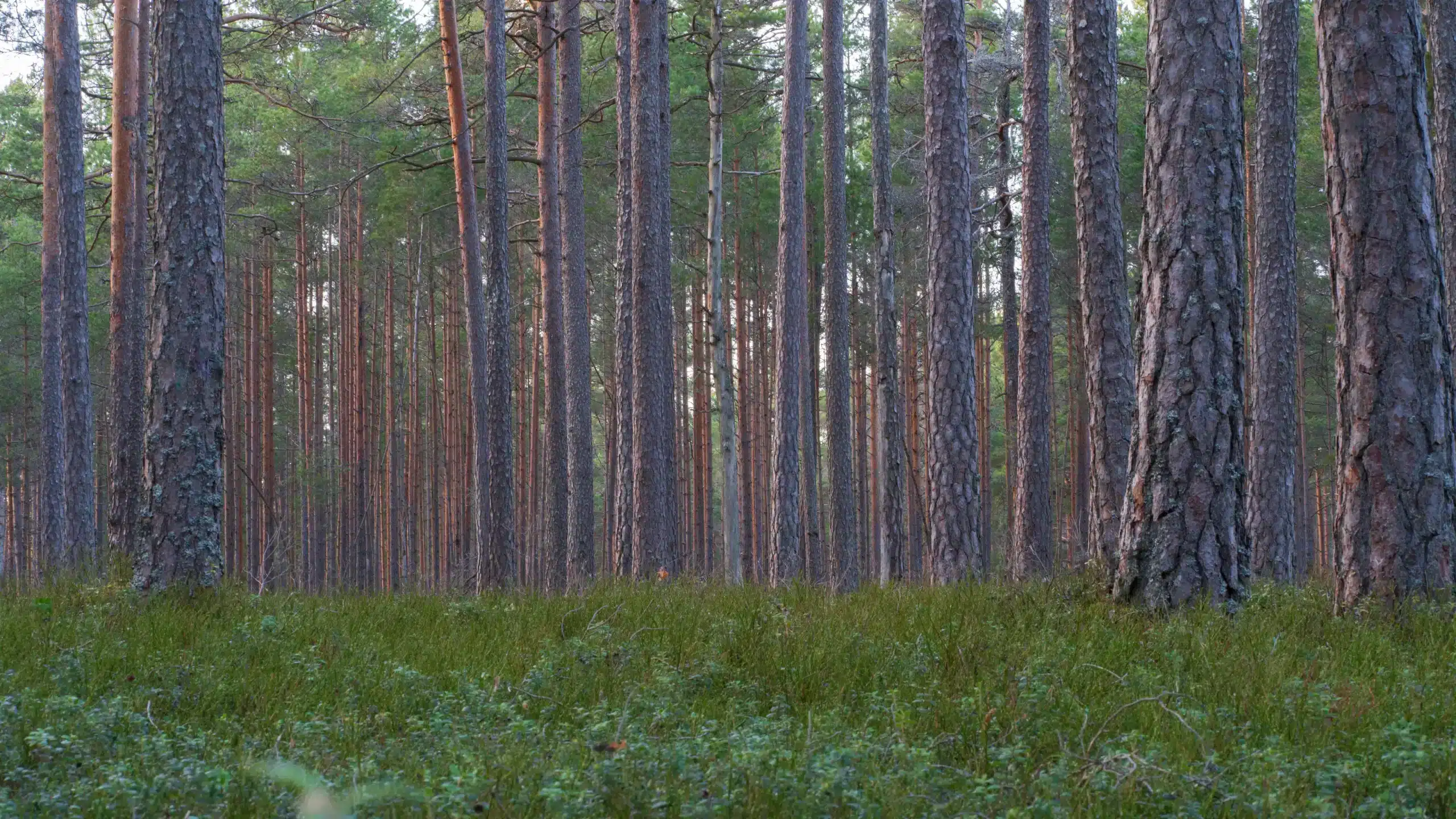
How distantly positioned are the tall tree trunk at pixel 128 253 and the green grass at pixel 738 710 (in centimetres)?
594

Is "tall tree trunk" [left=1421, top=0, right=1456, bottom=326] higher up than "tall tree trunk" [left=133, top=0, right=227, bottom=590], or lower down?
higher up

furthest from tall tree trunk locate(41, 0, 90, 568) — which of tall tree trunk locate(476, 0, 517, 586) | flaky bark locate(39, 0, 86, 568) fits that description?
tall tree trunk locate(476, 0, 517, 586)

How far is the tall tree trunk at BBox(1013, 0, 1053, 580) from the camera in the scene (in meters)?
12.9

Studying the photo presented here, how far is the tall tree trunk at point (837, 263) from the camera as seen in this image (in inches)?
639

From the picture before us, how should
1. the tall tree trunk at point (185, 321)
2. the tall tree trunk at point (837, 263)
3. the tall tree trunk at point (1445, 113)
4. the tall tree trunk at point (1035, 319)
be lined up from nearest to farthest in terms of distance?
1. the tall tree trunk at point (185, 321)
2. the tall tree trunk at point (1445, 113)
3. the tall tree trunk at point (1035, 319)
4. the tall tree trunk at point (837, 263)

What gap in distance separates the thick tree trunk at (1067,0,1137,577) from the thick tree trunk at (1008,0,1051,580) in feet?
11.3

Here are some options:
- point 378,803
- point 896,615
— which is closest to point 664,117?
point 896,615

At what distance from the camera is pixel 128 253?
511 inches

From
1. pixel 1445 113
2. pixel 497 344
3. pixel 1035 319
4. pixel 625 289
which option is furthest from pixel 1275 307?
pixel 497 344

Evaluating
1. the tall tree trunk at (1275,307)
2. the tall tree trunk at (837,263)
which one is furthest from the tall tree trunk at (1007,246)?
the tall tree trunk at (1275,307)

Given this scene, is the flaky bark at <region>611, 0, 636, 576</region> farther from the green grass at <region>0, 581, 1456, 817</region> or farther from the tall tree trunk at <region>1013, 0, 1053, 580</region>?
the green grass at <region>0, 581, 1456, 817</region>

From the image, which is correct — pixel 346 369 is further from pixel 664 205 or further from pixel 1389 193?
pixel 1389 193

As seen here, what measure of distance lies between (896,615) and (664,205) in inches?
311

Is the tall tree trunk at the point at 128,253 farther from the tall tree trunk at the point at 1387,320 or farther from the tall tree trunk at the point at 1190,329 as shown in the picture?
the tall tree trunk at the point at 1387,320
